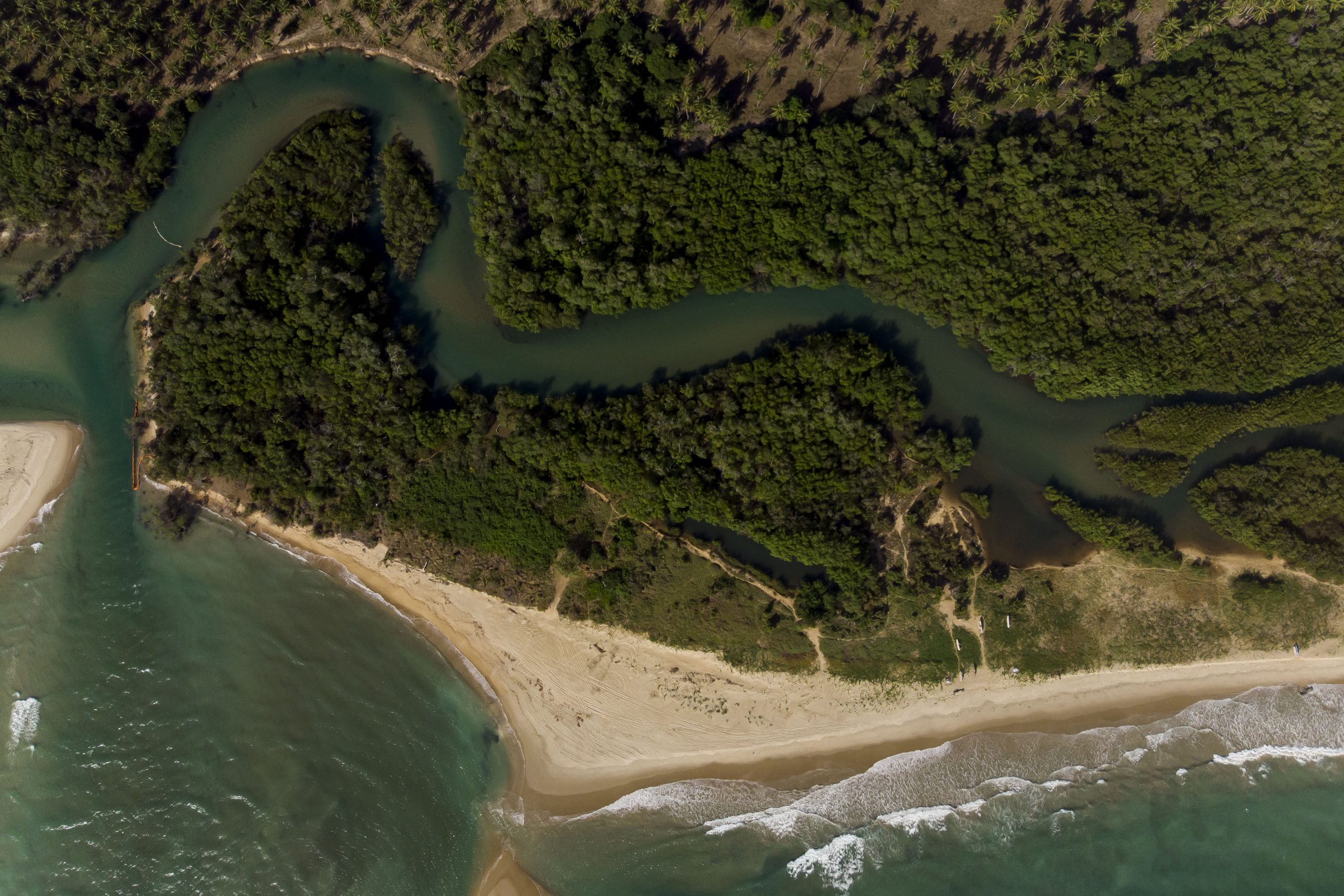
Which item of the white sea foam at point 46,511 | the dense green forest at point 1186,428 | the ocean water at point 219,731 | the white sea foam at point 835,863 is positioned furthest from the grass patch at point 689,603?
the white sea foam at point 46,511

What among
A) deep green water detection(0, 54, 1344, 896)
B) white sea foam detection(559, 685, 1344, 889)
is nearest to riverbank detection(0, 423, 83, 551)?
deep green water detection(0, 54, 1344, 896)

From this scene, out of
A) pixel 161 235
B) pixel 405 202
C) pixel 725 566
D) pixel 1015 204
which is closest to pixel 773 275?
pixel 1015 204

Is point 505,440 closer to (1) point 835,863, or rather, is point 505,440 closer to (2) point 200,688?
(2) point 200,688

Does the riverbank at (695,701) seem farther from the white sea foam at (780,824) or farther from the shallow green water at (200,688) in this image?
the shallow green water at (200,688)

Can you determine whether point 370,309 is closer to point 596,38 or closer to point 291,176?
point 291,176

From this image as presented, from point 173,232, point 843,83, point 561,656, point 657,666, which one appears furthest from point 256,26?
point 657,666

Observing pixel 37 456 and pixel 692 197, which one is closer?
pixel 692 197

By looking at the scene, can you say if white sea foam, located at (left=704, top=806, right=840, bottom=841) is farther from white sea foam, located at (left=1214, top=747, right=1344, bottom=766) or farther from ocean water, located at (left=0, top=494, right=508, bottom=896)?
white sea foam, located at (left=1214, top=747, right=1344, bottom=766)
